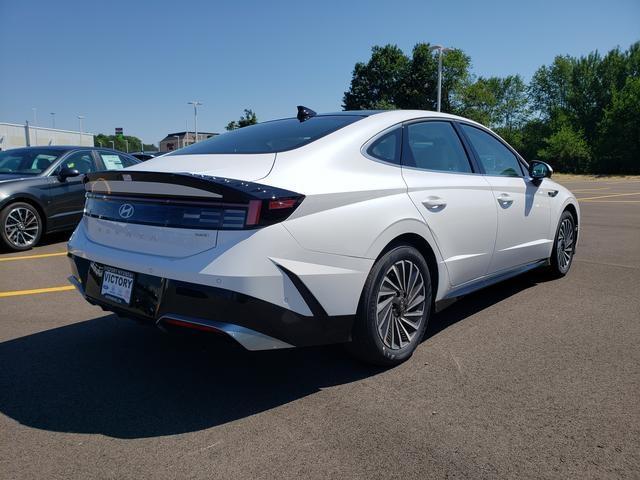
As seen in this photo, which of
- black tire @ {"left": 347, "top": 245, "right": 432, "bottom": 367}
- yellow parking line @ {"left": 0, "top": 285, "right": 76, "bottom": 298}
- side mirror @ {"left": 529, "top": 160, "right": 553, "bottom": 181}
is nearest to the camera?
black tire @ {"left": 347, "top": 245, "right": 432, "bottom": 367}

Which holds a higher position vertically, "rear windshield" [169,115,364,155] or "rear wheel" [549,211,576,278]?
"rear windshield" [169,115,364,155]

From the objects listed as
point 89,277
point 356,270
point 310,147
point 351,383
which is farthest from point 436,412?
point 89,277

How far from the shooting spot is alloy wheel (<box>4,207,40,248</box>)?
23.6ft

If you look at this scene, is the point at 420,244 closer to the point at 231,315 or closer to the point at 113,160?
the point at 231,315

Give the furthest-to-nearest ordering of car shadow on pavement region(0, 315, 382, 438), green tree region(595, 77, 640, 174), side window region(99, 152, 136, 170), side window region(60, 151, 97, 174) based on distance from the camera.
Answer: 1. green tree region(595, 77, 640, 174)
2. side window region(99, 152, 136, 170)
3. side window region(60, 151, 97, 174)
4. car shadow on pavement region(0, 315, 382, 438)

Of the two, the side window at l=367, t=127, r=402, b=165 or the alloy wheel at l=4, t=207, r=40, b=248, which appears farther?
the alloy wheel at l=4, t=207, r=40, b=248

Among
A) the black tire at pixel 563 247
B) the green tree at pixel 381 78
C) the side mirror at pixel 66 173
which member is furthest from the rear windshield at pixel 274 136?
the green tree at pixel 381 78

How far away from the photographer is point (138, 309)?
2740 mm

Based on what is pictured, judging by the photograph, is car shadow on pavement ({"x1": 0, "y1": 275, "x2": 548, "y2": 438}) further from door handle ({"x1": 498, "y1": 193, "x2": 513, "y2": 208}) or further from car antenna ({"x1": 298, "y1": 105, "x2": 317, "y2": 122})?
car antenna ({"x1": 298, "y1": 105, "x2": 317, "y2": 122})

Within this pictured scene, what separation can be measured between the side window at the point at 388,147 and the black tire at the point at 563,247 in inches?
104

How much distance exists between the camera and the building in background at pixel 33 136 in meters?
43.4

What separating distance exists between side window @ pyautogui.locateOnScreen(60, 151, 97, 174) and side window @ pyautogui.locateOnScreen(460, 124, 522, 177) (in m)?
6.37

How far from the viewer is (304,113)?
12.4 feet

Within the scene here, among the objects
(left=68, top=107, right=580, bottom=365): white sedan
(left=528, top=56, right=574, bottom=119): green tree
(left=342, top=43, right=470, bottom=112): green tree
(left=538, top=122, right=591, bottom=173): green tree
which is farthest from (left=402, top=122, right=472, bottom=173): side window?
(left=528, top=56, right=574, bottom=119): green tree
